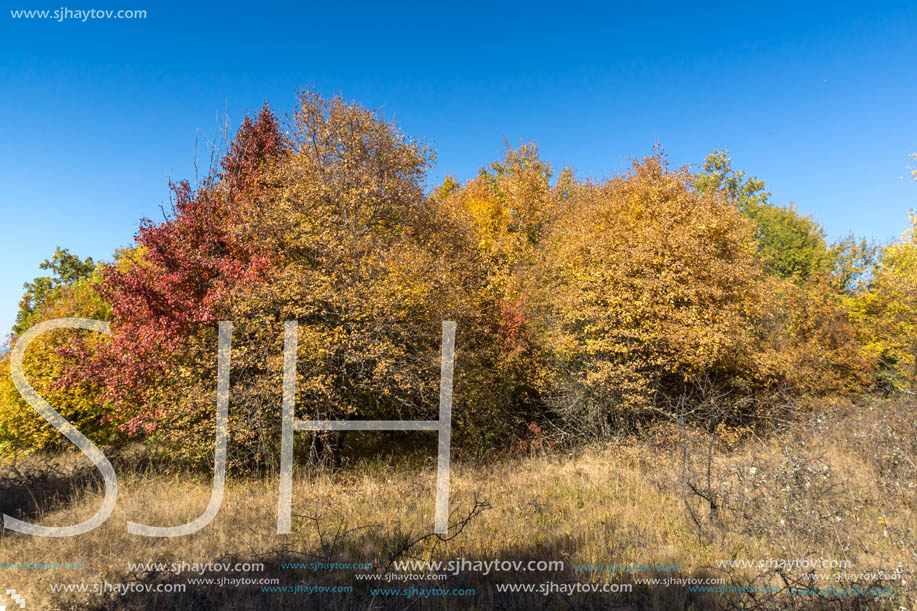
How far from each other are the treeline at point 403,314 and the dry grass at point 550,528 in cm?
Result: 224

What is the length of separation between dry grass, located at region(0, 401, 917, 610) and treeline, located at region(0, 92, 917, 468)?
2243 mm

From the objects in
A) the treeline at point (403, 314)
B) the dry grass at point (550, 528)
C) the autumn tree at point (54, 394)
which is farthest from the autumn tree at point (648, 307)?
the autumn tree at point (54, 394)

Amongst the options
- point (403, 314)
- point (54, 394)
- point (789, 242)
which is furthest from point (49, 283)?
point (789, 242)

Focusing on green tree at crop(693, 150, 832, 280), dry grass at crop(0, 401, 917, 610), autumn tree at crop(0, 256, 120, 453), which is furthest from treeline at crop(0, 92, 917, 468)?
green tree at crop(693, 150, 832, 280)

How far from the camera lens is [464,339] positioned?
12.4 m

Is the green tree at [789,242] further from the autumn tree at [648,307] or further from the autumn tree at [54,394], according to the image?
the autumn tree at [54,394]

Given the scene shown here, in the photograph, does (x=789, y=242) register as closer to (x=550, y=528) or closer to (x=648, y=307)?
(x=648, y=307)

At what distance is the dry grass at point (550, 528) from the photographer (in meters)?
4.73

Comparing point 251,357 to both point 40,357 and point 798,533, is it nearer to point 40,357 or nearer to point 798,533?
point 40,357

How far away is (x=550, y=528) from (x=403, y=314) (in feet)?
17.9

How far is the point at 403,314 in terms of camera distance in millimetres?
10094

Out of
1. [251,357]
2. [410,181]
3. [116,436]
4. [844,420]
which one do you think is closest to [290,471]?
[251,357]

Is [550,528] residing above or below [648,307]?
below

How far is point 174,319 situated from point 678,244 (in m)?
13.9
